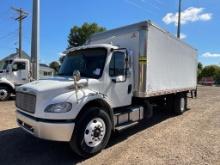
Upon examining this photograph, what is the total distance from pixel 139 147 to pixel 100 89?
5.59 ft

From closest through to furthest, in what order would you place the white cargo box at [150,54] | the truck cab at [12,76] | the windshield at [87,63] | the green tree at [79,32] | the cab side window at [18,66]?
the windshield at [87,63] → the white cargo box at [150,54] → the truck cab at [12,76] → the cab side window at [18,66] → the green tree at [79,32]

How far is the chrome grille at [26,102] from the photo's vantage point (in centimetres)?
503

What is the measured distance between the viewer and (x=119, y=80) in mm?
6344

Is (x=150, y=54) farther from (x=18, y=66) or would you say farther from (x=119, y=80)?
(x=18, y=66)

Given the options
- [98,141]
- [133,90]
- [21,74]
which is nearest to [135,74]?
[133,90]

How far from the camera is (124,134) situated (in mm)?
7086

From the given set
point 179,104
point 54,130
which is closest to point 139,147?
point 54,130

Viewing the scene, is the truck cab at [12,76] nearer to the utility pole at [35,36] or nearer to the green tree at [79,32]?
the utility pole at [35,36]

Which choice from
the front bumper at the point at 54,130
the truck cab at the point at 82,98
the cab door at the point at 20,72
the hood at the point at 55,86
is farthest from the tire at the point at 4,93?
the front bumper at the point at 54,130

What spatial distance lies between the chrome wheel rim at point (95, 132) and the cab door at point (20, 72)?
37.4 feet

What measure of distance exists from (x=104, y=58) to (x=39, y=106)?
2.00 meters

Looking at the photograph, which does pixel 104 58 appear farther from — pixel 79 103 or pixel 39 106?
pixel 39 106

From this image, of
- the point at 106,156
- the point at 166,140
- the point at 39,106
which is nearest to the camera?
the point at 39,106

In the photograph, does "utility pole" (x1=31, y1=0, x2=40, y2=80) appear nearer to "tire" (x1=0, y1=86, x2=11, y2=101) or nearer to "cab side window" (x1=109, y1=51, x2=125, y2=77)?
"tire" (x1=0, y1=86, x2=11, y2=101)
